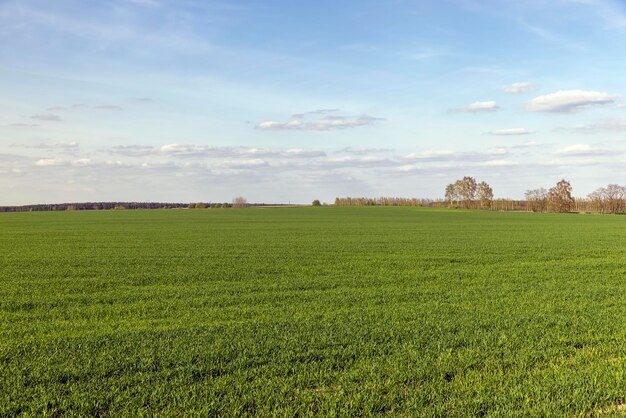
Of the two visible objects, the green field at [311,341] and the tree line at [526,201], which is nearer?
the green field at [311,341]

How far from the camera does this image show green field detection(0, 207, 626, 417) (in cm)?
666

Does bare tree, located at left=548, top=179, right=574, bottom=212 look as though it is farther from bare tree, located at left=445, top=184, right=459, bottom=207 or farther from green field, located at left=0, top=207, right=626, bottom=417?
green field, located at left=0, top=207, right=626, bottom=417

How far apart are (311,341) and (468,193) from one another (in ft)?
475

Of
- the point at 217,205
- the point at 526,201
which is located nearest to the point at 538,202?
the point at 526,201

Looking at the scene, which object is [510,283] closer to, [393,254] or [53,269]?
[393,254]

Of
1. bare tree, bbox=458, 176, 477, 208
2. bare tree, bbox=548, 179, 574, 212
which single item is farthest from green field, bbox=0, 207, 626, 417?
bare tree, bbox=458, 176, 477, 208

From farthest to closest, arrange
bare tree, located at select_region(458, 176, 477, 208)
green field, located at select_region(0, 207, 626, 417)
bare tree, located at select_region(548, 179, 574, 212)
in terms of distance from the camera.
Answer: bare tree, located at select_region(458, 176, 477, 208)
bare tree, located at select_region(548, 179, 574, 212)
green field, located at select_region(0, 207, 626, 417)

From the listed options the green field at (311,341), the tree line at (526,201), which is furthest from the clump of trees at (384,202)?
the green field at (311,341)

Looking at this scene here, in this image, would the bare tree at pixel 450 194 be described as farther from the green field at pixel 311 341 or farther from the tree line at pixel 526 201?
the green field at pixel 311 341

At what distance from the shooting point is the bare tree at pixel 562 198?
118875mm

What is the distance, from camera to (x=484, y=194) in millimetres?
Result: 142875

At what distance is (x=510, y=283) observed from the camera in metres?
16.7

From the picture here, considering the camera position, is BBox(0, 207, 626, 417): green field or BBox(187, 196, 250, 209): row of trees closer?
BBox(0, 207, 626, 417): green field

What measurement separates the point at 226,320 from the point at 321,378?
436cm
